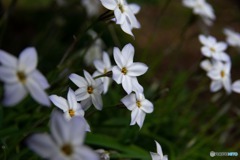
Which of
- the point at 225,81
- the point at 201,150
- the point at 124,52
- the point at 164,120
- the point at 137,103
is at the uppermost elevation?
the point at 124,52

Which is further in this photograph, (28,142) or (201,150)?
(201,150)

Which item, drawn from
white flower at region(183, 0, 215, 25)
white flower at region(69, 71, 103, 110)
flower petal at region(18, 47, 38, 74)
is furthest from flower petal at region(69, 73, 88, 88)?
white flower at region(183, 0, 215, 25)

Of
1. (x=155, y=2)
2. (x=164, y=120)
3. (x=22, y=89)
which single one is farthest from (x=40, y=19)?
(x=22, y=89)

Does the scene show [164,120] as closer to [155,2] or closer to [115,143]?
[115,143]

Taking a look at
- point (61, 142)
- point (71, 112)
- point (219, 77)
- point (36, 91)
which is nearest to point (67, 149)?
point (61, 142)

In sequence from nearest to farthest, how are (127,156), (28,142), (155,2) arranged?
(28,142) < (127,156) < (155,2)

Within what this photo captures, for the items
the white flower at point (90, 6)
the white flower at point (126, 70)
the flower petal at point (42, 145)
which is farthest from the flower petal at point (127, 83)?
the white flower at point (90, 6)

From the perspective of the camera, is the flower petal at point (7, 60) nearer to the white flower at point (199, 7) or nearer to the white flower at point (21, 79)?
the white flower at point (21, 79)

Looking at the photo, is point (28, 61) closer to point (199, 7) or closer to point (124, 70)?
point (124, 70)
